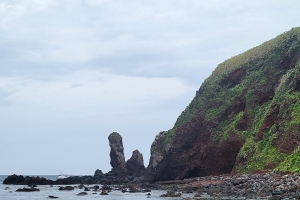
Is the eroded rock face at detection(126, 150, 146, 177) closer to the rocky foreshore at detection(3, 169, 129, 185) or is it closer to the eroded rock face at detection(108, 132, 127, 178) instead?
the eroded rock face at detection(108, 132, 127, 178)

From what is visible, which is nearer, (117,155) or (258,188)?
(258,188)

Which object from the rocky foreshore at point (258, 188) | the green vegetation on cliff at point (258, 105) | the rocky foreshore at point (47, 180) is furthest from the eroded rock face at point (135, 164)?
the rocky foreshore at point (258, 188)

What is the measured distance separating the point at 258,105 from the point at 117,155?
4656cm

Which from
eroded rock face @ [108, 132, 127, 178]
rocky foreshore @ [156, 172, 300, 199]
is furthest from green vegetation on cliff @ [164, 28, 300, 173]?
eroded rock face @ [108, 132, 127, 178]

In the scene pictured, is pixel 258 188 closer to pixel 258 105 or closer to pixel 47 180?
pixel 258 105

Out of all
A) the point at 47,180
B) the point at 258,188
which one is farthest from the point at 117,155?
the point at 258,188

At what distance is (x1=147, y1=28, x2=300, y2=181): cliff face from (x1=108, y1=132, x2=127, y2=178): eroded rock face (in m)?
22.6

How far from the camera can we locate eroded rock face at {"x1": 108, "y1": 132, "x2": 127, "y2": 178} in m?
111

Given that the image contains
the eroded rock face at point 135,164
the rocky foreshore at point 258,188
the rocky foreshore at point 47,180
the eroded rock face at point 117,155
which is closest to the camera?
the rocky foreshore at point 258,188

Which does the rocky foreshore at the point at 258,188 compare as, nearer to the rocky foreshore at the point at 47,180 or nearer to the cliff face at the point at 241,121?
the cliff face at the point at 241,121

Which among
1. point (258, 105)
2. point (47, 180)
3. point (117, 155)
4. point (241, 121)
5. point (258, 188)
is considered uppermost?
point (258, 105)

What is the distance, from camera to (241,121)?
240 ft

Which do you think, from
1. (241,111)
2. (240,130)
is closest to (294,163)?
(240,130)

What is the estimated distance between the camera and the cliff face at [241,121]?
59875 millimetres
